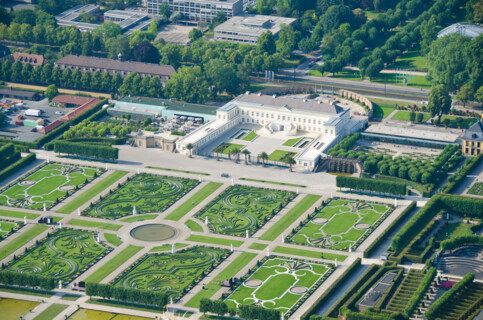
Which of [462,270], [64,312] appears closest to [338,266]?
[462,270]

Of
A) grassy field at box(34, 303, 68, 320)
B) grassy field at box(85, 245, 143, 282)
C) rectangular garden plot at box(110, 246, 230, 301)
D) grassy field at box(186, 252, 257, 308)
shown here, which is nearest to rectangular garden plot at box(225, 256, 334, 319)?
grassy field at box(186, 252, 257, 308)

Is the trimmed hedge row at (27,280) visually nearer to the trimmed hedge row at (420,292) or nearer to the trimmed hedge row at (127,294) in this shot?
the trimmed hedge row at (127,294)

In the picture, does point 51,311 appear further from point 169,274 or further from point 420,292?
point 420,292

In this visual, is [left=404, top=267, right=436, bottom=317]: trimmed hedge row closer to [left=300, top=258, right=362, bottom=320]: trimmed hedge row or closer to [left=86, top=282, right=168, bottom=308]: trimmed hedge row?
[left=300, top=258, right=362, bottom=320]: trimmed hedge row

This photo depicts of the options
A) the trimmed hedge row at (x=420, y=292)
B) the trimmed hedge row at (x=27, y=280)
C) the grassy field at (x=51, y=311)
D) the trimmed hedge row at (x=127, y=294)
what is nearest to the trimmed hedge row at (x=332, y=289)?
the trimmed hedge row at (x=420, y=292)

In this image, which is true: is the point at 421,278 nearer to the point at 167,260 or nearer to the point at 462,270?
the point at 462,270
